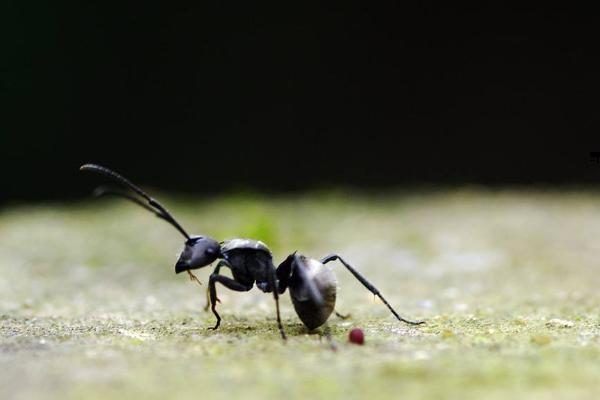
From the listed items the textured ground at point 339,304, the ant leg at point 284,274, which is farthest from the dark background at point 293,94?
the ant leg at point 284,274

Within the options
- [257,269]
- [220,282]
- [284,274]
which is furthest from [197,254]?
[284,274]

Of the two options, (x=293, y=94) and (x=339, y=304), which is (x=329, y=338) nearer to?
(x=339, y=304)

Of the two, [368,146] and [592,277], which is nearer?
[592,277]

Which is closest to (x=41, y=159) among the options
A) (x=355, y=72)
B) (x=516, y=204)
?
(x=355, y=72)

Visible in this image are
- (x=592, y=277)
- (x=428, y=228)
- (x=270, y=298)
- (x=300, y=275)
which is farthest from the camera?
(x=428, y=228)

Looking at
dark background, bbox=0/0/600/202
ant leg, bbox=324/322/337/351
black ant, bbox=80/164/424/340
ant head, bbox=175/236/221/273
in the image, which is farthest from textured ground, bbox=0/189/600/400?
dark background, bbox=0/0/600/202

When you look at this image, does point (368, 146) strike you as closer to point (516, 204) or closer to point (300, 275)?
point (516, 204)

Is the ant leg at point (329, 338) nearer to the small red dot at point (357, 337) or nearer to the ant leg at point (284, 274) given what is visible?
the small red dot at point (357, 337)

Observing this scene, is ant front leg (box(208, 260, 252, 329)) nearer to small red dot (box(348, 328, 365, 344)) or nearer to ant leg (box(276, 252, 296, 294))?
ant leg (box(276, 252, 296, 294))
